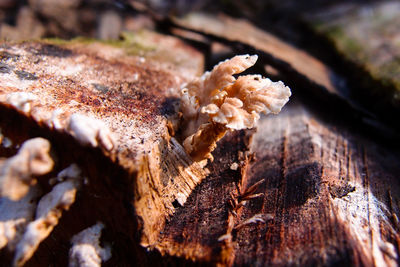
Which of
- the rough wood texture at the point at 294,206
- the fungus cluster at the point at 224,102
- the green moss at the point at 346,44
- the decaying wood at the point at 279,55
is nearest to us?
the rough wood texture at the point at 294,206

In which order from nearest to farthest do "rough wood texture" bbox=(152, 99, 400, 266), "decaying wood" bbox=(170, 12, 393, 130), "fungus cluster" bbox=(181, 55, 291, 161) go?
"rough wood texture" bbox=(152, 99, 400, 266), "fungus cluster" bbox=(181, 55, 291, 161), "decaying wood" bbox=(170, 12, 393, 130)

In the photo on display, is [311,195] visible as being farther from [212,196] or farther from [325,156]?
[212,196]

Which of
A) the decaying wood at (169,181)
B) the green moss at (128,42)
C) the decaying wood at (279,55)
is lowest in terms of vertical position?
the decaying wood at (169,181)

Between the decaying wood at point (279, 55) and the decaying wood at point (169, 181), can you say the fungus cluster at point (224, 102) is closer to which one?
the decaying wood at point (169, 181)

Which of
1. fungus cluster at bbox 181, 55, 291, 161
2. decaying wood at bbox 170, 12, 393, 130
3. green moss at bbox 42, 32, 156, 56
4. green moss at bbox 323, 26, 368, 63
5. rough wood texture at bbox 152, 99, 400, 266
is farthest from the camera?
green moss at bbox 323, 26, 368, 63

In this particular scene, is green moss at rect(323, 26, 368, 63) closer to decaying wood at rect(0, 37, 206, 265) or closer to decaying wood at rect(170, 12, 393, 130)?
decaying wood at rect(170, 12, 393, 130)

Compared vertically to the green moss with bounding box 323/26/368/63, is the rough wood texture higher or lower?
lower

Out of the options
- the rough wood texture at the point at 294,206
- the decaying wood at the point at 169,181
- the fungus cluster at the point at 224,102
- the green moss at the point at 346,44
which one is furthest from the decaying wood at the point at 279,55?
the fungus cluster at the point at 224,102

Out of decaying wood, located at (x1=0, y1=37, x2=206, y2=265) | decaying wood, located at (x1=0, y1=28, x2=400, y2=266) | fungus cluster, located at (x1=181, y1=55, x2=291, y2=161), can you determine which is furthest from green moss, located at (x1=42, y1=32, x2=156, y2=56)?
fungus cluster, located at (x1=181, y1=55, x2=291, y2=161)
